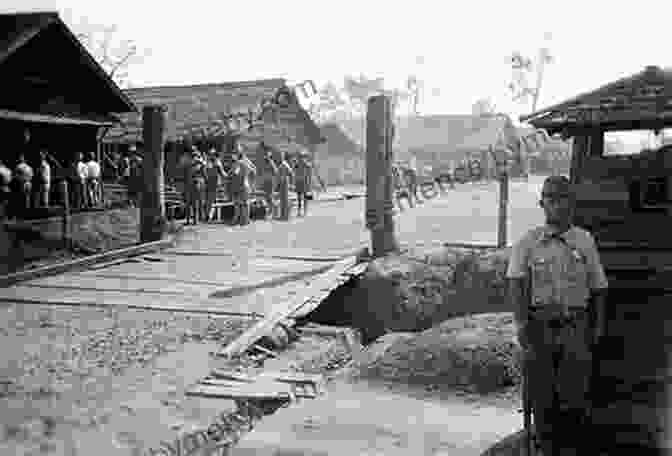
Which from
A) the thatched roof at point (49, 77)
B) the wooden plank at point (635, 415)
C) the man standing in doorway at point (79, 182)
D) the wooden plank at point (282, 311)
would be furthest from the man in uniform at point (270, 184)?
the wooden plank at point (635, 415)

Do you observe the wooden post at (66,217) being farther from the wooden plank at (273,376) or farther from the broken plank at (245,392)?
the broken plank at (245,392)

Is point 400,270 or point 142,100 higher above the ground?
point 142,100

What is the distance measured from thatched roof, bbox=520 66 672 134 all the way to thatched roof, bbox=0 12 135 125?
42.7ft

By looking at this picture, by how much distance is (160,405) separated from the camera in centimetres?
524

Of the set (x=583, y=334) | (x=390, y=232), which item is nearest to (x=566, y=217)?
Result: (x=583, y=334)

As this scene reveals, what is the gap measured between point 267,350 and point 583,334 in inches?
147

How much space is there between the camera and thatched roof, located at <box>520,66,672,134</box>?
5.09 metres

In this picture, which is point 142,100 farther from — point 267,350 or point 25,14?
point 267,350

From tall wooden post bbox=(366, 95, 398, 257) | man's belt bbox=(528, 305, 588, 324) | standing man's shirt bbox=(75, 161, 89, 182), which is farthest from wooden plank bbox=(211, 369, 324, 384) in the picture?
standing man's shirt bbox=(75, 161, 89, 182)

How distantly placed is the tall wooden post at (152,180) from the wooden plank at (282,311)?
15.4 ft

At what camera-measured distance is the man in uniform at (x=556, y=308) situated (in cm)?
379

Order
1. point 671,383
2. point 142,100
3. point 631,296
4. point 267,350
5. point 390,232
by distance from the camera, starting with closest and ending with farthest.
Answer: point 671,383 → point 631,296 → point 267,350 → point 390,232 → point 142,100

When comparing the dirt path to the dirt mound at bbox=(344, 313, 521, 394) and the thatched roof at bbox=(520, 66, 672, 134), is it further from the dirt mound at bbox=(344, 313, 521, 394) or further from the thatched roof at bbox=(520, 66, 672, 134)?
the thatched roof at bbox=(520, 66, 672, 134)

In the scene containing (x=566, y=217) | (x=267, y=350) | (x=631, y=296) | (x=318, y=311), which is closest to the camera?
(x=566, y=217)
